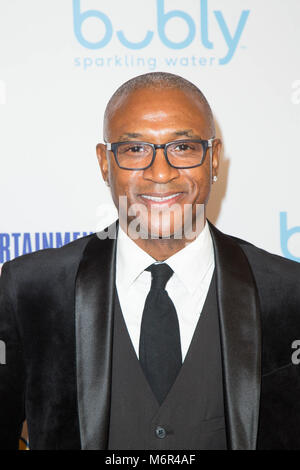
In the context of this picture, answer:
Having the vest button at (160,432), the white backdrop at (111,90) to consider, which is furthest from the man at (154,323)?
the white backdrop at (111,90)

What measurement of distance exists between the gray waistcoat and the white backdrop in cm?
70

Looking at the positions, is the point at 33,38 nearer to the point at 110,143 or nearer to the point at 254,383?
the point at 110,143

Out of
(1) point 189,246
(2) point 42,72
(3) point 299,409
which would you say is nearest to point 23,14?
(2) point 42,72

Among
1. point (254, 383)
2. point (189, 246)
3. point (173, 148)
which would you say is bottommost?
point (254, 383)

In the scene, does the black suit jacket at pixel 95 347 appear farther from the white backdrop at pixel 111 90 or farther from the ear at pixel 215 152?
the white backdrop at pixel 111 90

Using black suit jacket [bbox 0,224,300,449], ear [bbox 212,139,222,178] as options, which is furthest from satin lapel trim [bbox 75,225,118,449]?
ear [bbox 212,139,222,178]

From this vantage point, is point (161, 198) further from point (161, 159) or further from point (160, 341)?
point (160, 341)

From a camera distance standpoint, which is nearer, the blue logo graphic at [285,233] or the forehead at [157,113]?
the forehead at [157,113]

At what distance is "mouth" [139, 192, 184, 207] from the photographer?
114 cm

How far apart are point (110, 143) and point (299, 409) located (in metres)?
0.83

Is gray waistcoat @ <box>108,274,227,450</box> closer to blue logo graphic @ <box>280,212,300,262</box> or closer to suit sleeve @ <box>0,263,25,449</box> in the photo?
suit sleeve @ <box>0,263,25,449</box>

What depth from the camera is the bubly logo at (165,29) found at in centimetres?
169

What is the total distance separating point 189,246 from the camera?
1.23 m

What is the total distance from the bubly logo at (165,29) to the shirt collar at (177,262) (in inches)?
32.1
